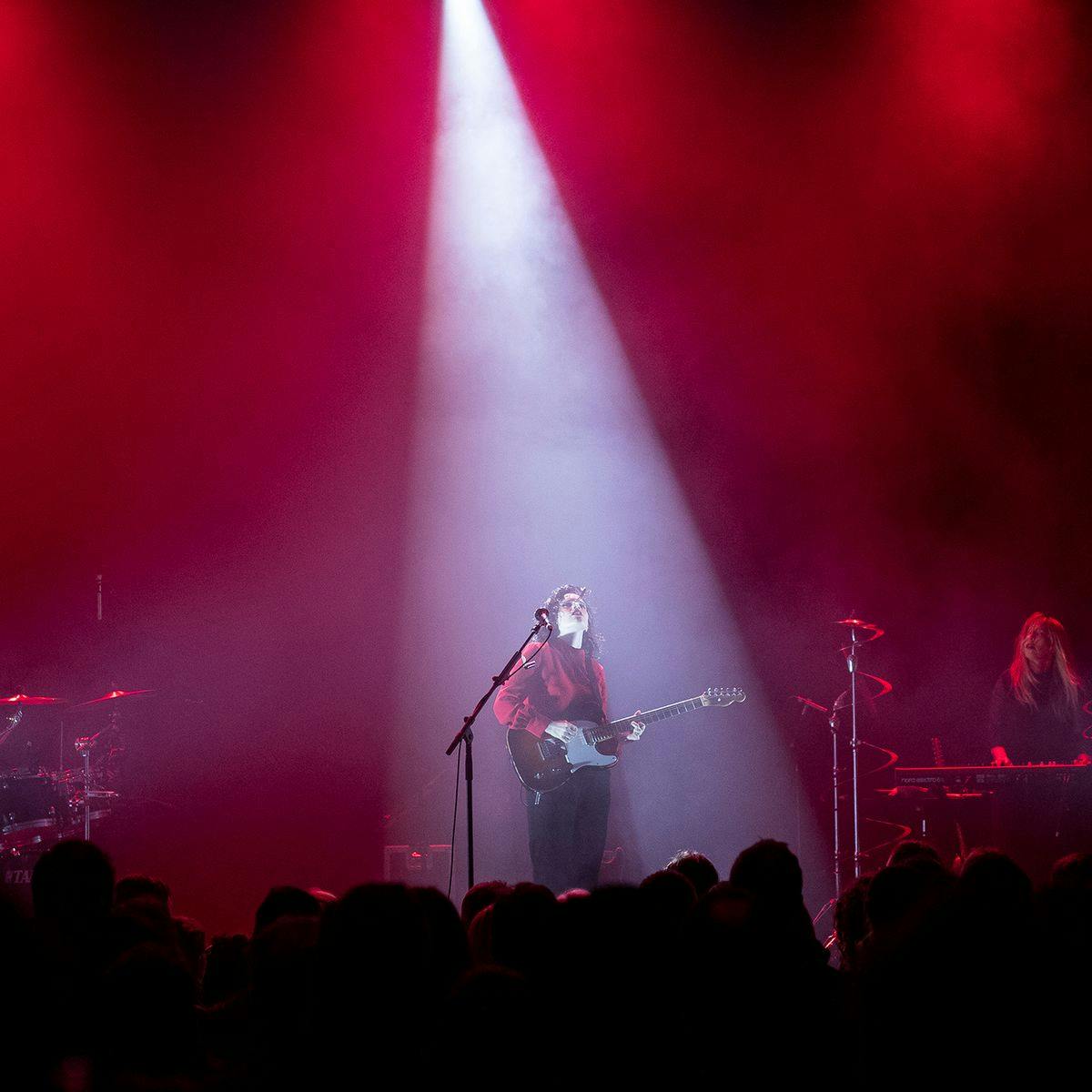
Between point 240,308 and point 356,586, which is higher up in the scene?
point 240,308

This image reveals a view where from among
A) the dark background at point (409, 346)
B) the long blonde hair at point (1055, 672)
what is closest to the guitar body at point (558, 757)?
the dark background at point (409, 346)

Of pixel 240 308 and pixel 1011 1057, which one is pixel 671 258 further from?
pixel 1011 1057

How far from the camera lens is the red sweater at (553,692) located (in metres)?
6.71

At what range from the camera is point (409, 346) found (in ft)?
29.4

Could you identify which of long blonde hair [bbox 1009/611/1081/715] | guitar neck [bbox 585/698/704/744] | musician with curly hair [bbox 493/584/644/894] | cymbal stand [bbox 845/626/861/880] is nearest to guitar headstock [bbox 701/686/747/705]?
guitar neck [bbox 585/698/704/744]

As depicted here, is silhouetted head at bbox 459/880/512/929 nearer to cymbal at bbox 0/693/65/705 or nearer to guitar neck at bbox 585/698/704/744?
guitar neck at bbox 585/698/704/744

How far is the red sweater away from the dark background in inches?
82.0

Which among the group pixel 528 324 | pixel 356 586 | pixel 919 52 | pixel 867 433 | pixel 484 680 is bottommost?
pixel 484 680

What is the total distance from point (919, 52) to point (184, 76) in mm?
5019

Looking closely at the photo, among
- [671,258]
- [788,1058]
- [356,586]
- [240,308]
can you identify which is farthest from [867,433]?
[788,1058]

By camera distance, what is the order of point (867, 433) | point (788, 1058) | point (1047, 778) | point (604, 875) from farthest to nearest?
point (867, 433)
point (604, 875)
point (1047, 778)
point (788, 1058)

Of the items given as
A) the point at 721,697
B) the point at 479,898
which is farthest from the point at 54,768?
the point at 479,898

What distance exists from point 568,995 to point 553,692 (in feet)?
14.8

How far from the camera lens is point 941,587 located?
8.62 metres
